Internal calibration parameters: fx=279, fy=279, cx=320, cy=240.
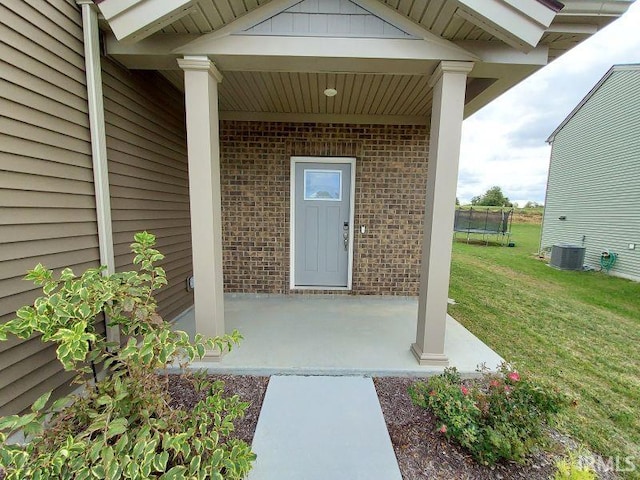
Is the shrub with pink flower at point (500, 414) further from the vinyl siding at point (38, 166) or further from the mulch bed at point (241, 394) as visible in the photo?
the vinyl siding at point (38, 166)

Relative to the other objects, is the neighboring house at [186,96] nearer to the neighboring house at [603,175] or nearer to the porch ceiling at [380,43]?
the porch ceiling at [380,43]

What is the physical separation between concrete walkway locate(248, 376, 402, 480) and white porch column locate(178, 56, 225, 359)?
84 centimetres

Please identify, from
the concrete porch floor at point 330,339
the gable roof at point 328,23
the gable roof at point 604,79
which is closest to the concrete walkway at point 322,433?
the concrete porch floor at point 330,339

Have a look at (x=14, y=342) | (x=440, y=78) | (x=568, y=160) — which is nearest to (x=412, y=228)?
(x=440, y=78)

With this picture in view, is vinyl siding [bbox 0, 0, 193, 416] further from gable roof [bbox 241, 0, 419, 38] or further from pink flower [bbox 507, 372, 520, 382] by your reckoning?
pink flower [bbox 507, 372, 520, 382]

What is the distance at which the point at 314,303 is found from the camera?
4.00 metres

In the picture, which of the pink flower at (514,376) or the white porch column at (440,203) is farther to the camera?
the white porch column at (440,203)

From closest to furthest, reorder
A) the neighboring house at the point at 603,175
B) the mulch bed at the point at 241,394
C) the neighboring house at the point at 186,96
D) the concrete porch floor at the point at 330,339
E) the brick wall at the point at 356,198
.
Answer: the neighboring house at the point at 186,96 < the mulch bed at the point at 241,394 < the concrete porch floor at the point at 330,339 < the brick wall at the point at 356,198 < the neighboring house at the point at 603,175

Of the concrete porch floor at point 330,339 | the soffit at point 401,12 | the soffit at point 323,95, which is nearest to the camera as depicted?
the soffit at point 401,12

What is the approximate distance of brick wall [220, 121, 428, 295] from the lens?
4059mm

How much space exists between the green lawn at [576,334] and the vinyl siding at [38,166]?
3.58m

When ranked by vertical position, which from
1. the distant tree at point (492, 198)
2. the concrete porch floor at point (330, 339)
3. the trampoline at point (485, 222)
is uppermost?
the distant tree at point (492, 198)

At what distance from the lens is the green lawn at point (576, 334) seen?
209cm

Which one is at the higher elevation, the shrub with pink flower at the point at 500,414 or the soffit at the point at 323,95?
the soffit at the point at 323,95
